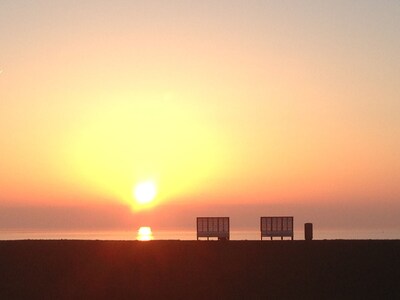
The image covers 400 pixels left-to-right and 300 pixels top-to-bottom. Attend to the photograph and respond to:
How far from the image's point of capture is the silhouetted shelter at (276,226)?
36556 mm

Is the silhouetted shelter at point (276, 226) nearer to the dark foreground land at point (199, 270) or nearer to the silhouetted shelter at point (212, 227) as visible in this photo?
the silhouetted shelter at point (212, 227)

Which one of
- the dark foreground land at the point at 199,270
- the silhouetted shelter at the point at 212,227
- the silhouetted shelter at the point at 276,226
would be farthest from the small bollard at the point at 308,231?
the dark foreground land at the point at 199,270

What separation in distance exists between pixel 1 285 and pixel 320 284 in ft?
27.4

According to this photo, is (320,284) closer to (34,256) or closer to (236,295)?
(236,295)

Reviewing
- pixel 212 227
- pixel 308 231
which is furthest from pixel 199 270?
pixel 212 227

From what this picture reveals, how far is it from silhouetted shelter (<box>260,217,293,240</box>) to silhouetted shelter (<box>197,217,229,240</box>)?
161 cm

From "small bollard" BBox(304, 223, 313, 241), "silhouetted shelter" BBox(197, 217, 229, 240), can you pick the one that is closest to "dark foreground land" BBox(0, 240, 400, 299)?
"small bollard" BBox(304, 223, 313, 241)

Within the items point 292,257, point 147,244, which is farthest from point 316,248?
point 147,244

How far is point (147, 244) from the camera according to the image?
28219 mm

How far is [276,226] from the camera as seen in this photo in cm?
3672

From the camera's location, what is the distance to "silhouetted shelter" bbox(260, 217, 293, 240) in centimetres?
3656

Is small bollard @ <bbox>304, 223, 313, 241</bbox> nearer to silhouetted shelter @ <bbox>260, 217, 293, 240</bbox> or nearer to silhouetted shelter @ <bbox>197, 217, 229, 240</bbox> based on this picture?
silhouetted shelter @ <bbox>260, 217, 293, 240</bbox>

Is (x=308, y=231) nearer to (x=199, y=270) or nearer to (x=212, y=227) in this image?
(x=212, y=227)

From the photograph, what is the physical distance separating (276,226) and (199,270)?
42.7ft
